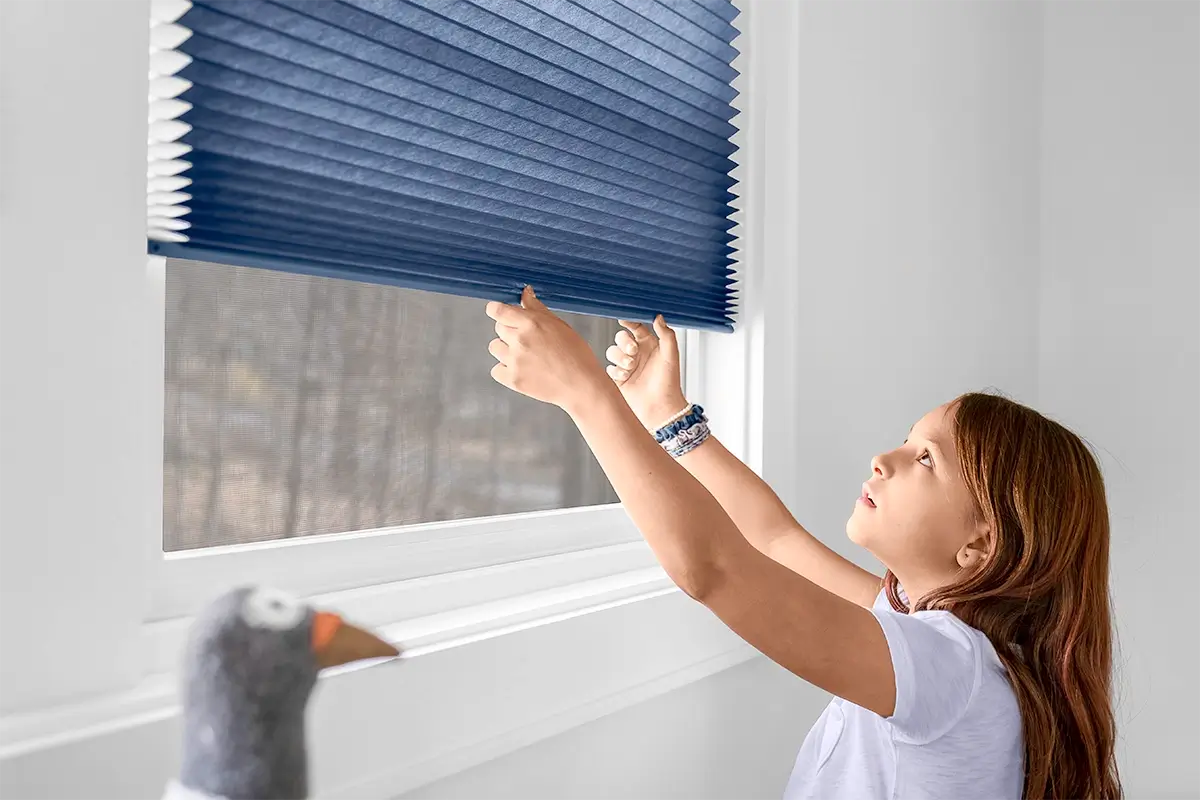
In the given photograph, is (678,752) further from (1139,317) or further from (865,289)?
(1139,317)

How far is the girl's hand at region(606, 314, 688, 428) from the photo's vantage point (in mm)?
1415

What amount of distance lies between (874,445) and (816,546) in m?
0.59

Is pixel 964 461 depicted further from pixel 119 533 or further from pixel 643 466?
pixel 119 533

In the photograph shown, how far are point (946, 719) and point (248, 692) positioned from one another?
825 mm

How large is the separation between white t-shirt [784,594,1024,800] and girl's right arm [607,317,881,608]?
314 mm

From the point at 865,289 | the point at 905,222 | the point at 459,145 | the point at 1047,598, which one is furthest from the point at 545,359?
the point at 905,222

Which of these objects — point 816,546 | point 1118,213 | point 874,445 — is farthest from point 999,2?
point 816,546

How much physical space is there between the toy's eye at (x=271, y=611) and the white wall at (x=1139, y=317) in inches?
101

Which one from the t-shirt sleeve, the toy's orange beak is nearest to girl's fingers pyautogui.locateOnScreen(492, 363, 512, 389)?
the t-shirt sleeve

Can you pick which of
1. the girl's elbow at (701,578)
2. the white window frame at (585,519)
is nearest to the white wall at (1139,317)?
the white window frame at (585,519)

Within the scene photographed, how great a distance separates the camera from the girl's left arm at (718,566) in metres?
0.98

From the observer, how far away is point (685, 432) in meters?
1.43

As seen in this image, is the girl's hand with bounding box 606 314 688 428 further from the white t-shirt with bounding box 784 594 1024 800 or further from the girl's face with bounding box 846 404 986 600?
the white t-shirt with bounding box 784 594 1024 800

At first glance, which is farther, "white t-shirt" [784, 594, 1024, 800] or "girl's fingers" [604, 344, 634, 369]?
"girl's fingers" [604, 344, 634, 369]
